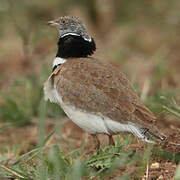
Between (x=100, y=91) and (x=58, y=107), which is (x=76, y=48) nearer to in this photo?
(x=100, y=91)

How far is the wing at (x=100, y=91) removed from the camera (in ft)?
10.9

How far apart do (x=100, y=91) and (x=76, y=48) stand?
0.75 meters

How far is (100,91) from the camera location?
3449 millimetres

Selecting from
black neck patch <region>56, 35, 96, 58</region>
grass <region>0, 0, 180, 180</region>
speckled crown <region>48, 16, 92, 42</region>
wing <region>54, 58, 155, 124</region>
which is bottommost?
grass <region>0, 0, 180, 180</region>

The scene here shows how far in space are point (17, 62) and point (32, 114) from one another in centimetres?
218

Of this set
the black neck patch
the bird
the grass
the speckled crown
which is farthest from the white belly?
the speckled crown

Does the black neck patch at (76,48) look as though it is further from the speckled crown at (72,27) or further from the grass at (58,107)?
the grass at (58,107)

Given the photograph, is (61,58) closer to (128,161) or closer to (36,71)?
(128,161)

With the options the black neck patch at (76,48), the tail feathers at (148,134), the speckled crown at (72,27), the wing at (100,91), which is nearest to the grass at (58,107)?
the tail feathers at (148,134)

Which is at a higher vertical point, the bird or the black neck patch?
the black neck patch

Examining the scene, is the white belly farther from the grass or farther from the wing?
the grass

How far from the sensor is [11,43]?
26.2ft

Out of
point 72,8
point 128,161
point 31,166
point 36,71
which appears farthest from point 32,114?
point 72,8

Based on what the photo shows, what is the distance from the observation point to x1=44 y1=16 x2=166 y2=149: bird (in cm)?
329
